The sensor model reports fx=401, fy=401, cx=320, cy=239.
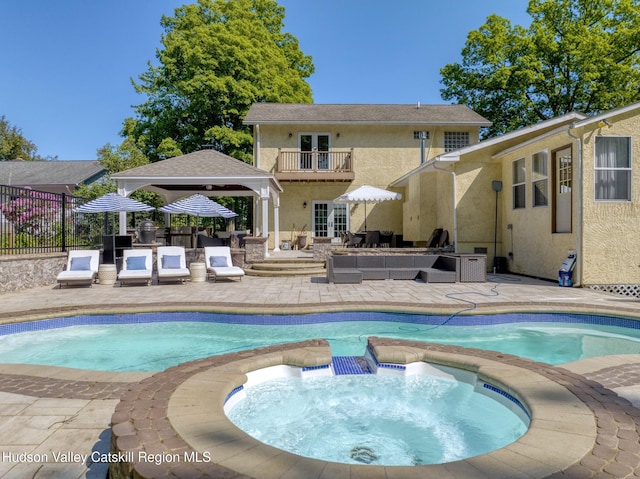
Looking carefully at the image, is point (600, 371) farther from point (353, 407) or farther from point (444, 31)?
point (444, 31)

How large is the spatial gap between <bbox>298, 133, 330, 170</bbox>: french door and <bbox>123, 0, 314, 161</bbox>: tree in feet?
19.6

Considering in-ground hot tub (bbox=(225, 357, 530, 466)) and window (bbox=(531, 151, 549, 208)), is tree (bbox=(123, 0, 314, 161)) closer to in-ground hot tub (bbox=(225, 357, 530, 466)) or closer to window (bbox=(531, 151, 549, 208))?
window (bbox=(531, 151, 549, 208))

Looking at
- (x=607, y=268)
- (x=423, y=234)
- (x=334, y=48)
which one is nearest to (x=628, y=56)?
(x=334, y=48)

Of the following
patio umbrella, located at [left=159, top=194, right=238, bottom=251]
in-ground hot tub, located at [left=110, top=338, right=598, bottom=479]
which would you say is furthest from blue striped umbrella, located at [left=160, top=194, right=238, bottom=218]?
in-ground hot tub, located at [left=110, top=338, right=598, bottom=479]

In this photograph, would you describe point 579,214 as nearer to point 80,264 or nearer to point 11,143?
point 80,264

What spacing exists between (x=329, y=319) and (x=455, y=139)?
1616 cm

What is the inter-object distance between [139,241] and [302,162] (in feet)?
28.6

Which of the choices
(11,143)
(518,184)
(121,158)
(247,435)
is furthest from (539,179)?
(11,143)

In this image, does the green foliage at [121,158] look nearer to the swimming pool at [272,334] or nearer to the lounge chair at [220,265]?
the lounge chair at [220,265]

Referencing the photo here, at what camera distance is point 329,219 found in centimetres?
1994

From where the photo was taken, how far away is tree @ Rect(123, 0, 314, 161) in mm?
23969

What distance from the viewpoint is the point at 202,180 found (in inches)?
567

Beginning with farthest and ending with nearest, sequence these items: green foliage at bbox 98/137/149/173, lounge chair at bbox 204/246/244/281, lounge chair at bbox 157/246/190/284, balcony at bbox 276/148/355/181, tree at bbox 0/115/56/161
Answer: tree at bbox 0/115/56/161, green foliage at bbox 98/137/149/173, balcony at bbox 276/148/355/181, lounge chair at bbox 204/246/244/281, lounge chair at bbox 157/246/190/284

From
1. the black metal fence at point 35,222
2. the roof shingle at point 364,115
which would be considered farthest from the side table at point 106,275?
the roof shingle at point 364,115
